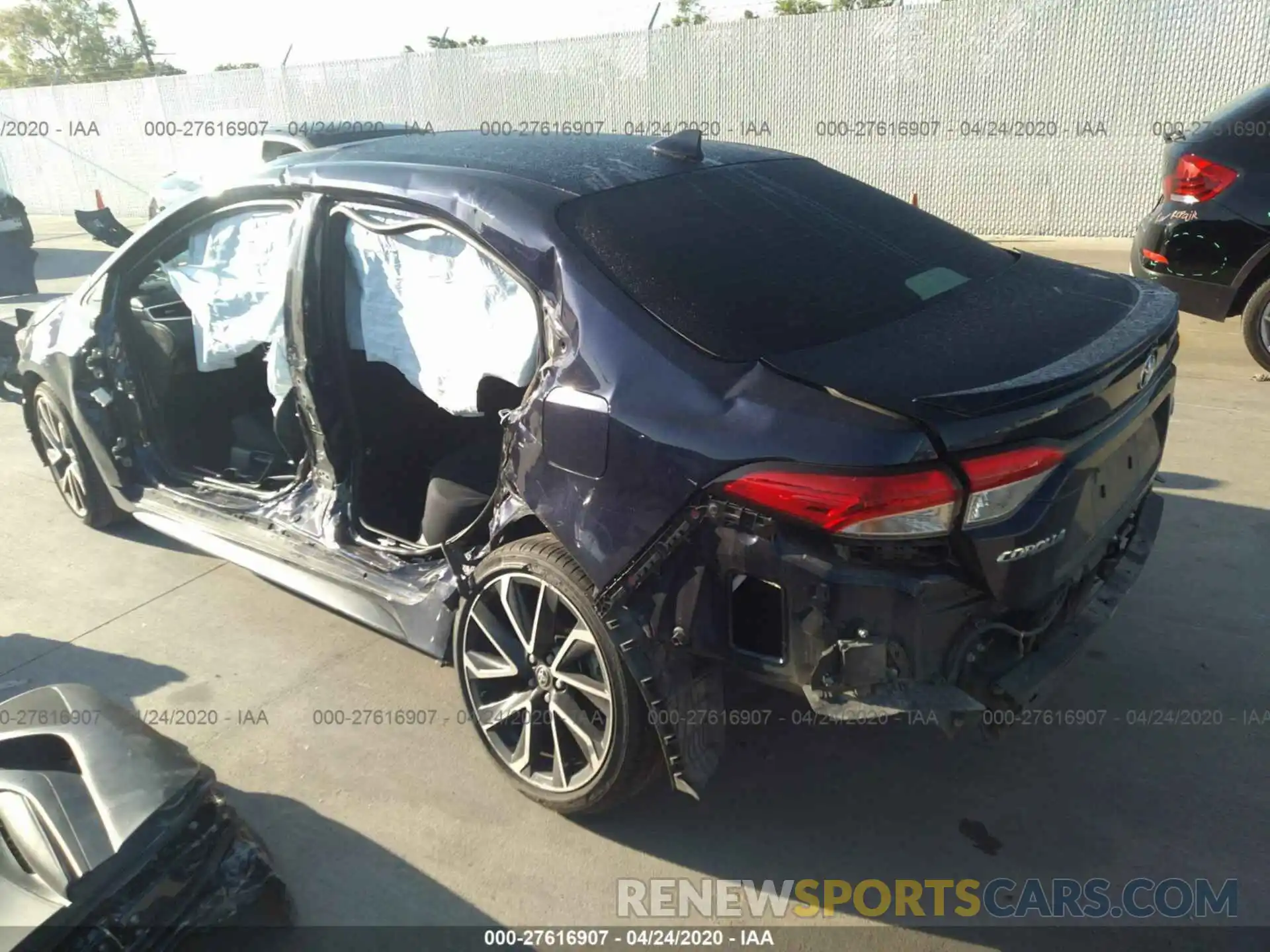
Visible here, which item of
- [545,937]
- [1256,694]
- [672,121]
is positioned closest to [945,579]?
[545,937]

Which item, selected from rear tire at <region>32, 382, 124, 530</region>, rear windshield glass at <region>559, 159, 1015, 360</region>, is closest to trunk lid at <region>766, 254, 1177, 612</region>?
rear windshield glass at <region>559, 159, 1015, 360</region>

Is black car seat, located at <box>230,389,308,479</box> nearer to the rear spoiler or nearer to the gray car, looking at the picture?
the gray car

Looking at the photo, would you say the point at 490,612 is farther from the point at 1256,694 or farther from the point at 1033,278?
the point at 1256,694

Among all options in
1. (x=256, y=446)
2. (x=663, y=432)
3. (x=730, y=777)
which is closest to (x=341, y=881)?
(x=730, y=777)

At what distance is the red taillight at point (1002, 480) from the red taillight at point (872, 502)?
45mm

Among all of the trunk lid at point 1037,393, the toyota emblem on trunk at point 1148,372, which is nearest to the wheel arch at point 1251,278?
the trunk lid at point 1037,393

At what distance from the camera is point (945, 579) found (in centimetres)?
213

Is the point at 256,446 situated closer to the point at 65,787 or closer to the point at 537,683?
the point at 537,683

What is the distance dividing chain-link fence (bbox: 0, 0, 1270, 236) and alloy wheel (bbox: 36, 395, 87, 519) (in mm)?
6520

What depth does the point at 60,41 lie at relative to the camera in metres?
48.1

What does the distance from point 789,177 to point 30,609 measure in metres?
3.63

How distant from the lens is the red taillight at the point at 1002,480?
2066mm

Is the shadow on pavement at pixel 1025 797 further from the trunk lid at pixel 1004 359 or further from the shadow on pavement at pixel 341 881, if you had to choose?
the trunk lid at pixel 1004 359

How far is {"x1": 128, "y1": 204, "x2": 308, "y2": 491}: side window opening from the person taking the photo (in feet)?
11.8
